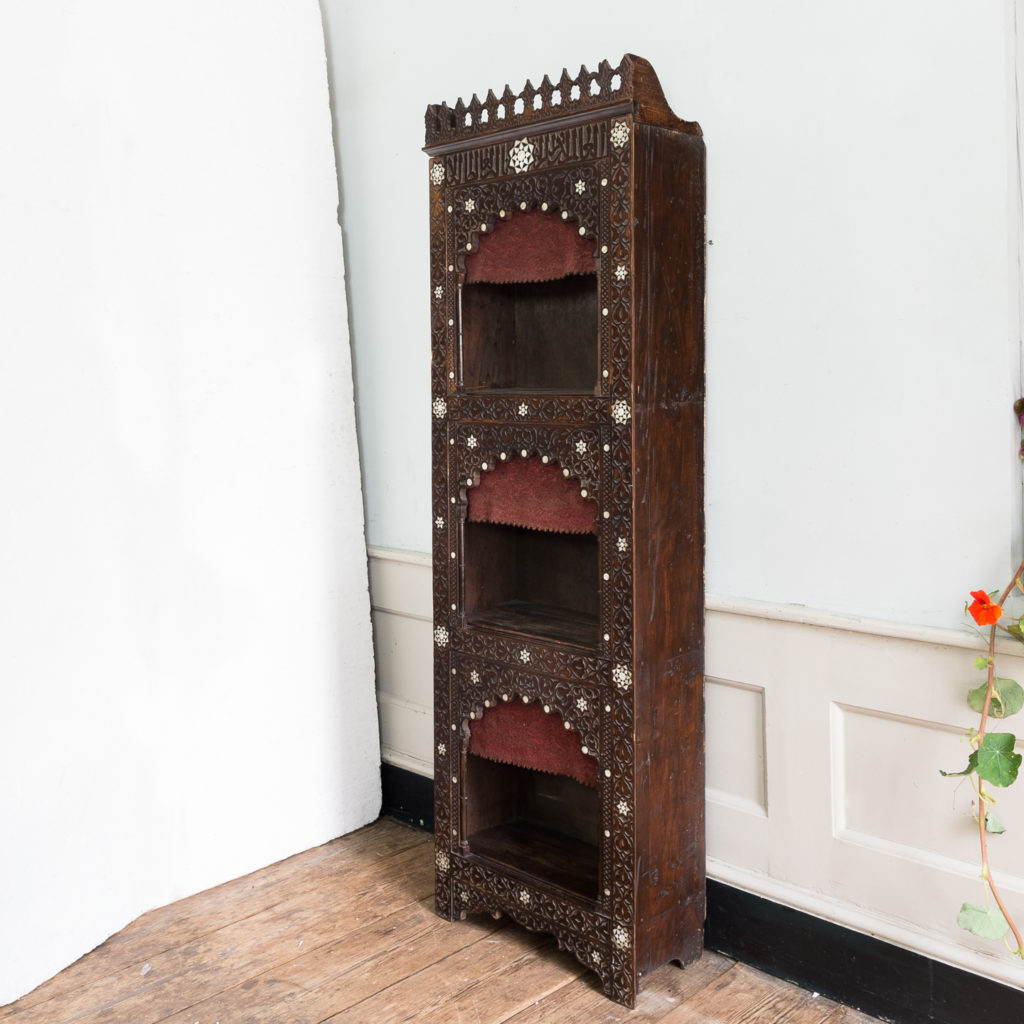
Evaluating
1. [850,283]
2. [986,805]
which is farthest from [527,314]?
[986,805]

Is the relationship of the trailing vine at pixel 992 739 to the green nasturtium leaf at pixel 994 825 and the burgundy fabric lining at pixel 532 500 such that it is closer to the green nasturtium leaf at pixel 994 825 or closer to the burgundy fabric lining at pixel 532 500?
the green nasturtium leaf at pixel 994 825

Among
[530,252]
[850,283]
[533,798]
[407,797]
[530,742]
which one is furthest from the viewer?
[407,797]

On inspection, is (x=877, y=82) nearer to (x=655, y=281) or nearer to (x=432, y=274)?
(x=655, y=281)

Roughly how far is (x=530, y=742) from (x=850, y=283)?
49.9 inches

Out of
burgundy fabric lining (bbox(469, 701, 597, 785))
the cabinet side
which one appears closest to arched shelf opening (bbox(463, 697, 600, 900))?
burgundy fabric lining (bbox(469, 701, 597, 785))

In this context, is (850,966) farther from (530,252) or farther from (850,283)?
(530,252)

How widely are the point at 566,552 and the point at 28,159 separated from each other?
5.17ft

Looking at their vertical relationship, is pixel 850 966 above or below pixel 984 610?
below

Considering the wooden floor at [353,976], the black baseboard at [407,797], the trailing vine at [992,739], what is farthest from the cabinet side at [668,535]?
the black baseboard at [407,797]

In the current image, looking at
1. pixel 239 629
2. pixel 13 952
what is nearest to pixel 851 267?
pixel 239 629

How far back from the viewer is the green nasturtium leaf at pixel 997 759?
79.2 inches

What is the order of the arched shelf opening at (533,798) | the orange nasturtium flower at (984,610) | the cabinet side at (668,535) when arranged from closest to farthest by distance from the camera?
the orange nasturtium flower at (984,610), the cabinet side at (668,535), the arched shelf opening at (533,798)

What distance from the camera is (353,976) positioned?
252 cm

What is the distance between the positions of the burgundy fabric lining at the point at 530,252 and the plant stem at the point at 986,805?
105 cm
